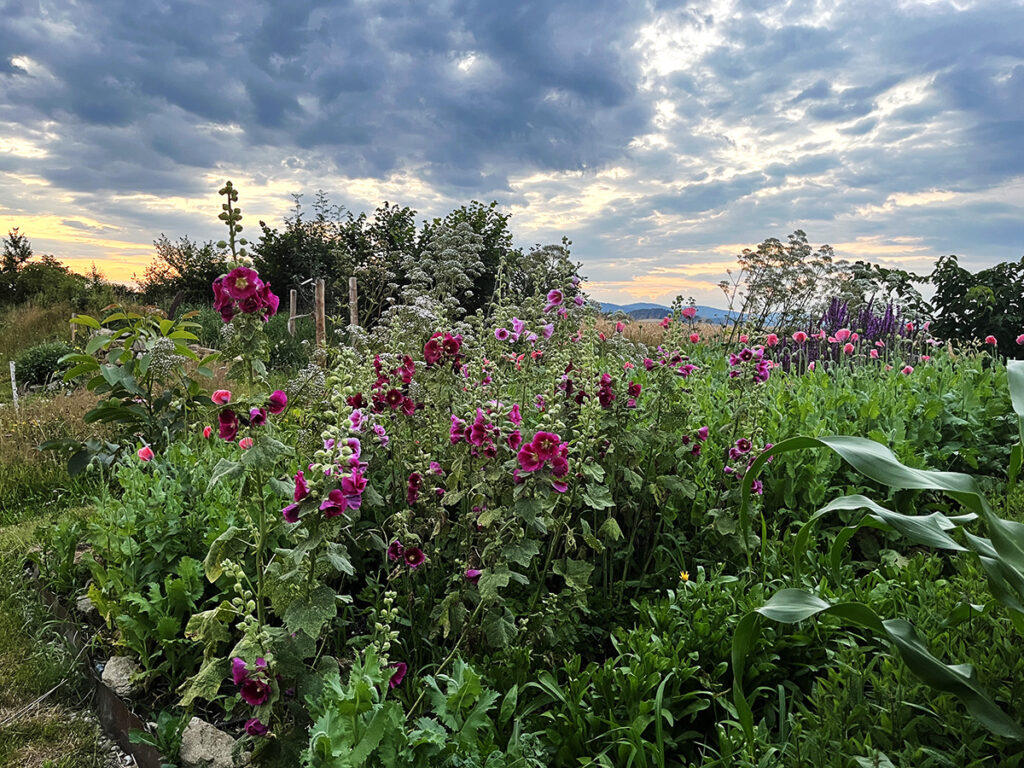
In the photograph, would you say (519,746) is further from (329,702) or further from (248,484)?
(248,484)

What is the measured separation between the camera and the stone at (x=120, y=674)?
271 cm

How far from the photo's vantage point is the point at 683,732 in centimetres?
196

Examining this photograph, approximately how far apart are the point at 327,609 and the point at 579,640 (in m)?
1.07

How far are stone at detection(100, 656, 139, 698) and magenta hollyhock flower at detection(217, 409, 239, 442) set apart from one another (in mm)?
1375

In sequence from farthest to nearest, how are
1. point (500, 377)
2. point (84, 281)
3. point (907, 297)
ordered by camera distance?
point (84, 281) → point (907, 297) → point (500, 377)

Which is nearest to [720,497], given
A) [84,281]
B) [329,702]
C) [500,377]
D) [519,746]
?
[500,377]

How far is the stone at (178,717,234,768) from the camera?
2221 mm

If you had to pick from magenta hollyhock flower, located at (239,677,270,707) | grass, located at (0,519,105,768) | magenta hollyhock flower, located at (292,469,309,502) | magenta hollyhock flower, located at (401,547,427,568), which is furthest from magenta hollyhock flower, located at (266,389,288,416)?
grass, located at (0,519,105,768)

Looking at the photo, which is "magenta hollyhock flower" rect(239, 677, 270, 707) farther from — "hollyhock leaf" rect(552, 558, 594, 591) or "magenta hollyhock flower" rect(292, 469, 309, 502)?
"hollyhock leaf" rect(552, 558, 594, 591)

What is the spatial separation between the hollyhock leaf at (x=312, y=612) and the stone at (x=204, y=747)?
2.56 ft

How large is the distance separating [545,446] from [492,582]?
453 millimetres

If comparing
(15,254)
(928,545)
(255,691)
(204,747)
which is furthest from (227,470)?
(15,254)

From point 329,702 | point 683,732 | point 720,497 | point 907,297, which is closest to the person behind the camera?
point 329,702

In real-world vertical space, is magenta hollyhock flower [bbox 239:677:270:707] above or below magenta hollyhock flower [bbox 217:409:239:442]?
below
